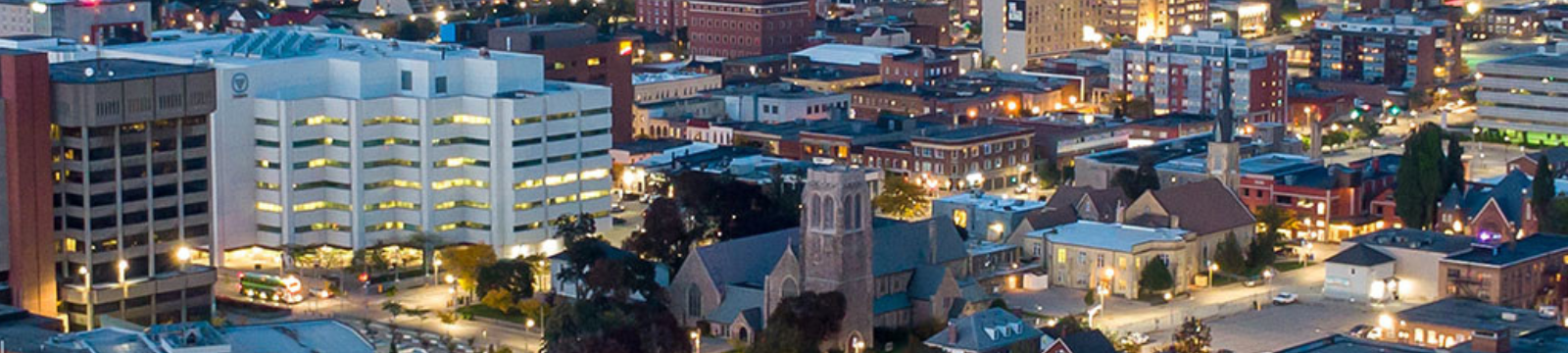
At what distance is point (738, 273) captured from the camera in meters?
60.4

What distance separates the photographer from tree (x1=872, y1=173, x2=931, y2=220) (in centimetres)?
7362

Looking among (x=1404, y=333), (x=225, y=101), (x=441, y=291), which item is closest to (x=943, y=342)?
(x=1404, y=333)

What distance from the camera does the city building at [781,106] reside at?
295ft

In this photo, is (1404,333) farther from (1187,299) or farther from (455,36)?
(455,36)

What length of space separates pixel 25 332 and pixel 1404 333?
2217 centimetres

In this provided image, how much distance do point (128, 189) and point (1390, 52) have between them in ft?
163

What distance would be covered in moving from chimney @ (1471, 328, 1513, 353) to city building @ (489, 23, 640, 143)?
32.9 m

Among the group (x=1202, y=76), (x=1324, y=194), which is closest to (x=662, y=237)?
(x=1324, y=194)

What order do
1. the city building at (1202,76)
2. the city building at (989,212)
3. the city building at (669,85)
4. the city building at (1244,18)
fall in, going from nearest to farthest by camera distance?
the city building at (989,212), the city building at (1202,76), the city building at (669,85), the city building at (1244,18)

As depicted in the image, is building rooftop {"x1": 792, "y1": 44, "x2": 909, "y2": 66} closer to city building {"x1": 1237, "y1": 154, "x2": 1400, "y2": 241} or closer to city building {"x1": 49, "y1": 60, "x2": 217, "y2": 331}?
city building {"x1": 1237, "y1": 154, "x2": 1400, "y2": 241}

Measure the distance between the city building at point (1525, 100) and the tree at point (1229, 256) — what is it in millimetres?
24708

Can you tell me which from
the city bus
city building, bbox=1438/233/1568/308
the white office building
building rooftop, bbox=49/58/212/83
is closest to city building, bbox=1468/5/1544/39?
city building, bbox=1438/233/1568/308

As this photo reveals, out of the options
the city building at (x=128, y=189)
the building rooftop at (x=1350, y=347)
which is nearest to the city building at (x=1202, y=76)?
the city building at (x=128, y=189)

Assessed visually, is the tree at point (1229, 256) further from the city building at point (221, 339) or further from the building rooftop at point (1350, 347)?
the city building at point (221, 339)
